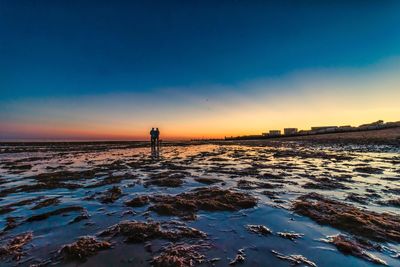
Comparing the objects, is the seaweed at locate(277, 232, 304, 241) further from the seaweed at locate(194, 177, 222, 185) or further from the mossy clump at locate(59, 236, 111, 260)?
the seaweed at locate(194, 177, 222, 185)

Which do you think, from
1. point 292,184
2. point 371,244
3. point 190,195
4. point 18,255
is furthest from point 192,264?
point 292,184

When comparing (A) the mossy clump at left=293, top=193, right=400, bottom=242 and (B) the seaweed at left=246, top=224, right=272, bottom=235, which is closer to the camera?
(A) the mossy clump at left=293, top=193, right=400, bottom=242

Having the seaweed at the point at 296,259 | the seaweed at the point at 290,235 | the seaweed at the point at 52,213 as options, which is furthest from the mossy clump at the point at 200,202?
the seaweed at the point at 296,259

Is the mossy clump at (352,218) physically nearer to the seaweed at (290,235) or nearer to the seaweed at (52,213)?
the seaweed at (290,235)

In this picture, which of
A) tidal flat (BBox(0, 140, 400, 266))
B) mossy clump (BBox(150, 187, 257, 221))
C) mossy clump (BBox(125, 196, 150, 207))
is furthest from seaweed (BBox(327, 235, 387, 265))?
mossy clump (BBox(125, 196, 150, 207))

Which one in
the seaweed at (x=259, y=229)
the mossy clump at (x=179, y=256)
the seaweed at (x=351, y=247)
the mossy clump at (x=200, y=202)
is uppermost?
the mossy clump at (x=200, y=202)

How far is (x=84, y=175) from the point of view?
10992 mm

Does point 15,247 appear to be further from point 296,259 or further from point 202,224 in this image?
point 296,259

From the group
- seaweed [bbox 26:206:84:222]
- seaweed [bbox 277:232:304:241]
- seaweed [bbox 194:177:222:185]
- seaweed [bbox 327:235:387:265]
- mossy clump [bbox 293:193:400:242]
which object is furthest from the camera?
seaweed [bbox 194:177:222:185]

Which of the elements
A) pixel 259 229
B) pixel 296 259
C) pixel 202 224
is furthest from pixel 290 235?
pixel 202 224

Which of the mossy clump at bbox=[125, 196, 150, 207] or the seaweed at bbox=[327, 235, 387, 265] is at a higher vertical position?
the mossy clump at bbox=[125, 196, 150, 207]

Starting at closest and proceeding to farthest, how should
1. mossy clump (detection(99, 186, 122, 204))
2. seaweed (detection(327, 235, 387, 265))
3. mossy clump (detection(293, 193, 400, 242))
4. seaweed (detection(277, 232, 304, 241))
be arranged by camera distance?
1. seaweed (detection(327, 235, 387, 265))
2. seaweed (detection(277, 232, 304, 241))
3. mossy clump (detection(293, 193, 400, 242))
4. mossy clump (detection(99, 186, 122, 204))

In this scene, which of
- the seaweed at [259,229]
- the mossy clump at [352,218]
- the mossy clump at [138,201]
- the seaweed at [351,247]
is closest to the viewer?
the seaweed at [351,247]

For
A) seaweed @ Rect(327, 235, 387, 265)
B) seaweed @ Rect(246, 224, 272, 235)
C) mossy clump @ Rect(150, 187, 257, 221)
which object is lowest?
seaweed @ Rect(327, 235, 387, 265)
